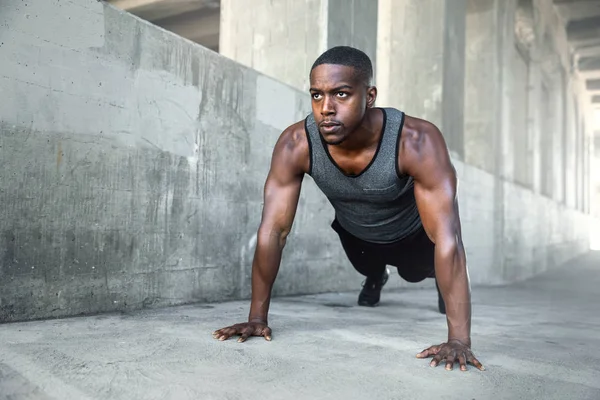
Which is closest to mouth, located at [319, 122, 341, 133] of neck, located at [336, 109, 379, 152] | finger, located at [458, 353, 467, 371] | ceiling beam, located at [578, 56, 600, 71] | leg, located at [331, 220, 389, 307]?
neck, located at [336, 109, 379, 152]

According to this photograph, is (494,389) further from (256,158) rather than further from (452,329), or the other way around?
(256,158)

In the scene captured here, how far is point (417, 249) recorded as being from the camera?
11.0 ft

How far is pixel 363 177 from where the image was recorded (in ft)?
8.54

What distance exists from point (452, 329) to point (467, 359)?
6.5 inches

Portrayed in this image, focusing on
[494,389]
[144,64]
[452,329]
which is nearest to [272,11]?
[144,64]

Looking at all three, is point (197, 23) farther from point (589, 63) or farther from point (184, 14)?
point (589, 63)

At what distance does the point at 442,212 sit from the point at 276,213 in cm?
79

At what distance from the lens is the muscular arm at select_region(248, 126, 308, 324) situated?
8.51ft

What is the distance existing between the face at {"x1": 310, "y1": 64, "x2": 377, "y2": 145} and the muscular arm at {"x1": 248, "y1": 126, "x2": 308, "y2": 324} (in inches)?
11.7

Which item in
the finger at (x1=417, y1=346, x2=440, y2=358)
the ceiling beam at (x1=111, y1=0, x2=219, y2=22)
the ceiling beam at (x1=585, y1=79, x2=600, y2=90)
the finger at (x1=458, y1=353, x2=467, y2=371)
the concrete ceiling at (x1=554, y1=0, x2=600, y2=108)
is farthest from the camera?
the ceiling beam at (x1=585, y1=79, x2=600, y2=90)

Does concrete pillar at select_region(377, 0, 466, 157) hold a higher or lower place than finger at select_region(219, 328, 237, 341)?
higher

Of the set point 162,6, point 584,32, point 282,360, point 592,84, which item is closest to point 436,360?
point 282,360

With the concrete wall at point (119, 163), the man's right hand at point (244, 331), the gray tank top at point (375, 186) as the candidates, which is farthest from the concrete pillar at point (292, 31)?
the man's right hand at point (244, 331)

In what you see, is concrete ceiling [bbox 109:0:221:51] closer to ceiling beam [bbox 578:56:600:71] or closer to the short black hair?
the short black hair
